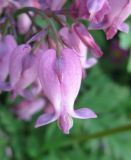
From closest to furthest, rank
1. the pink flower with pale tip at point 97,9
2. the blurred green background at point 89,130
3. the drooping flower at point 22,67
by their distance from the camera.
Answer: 1. the pink flower with pale tip at point 97,9
2. the drooping flower at point 22,67
3. the blurred green background at point 89,130

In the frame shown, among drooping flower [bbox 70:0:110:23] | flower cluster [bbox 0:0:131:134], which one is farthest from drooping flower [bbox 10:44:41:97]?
drooping flower [bbox 70:0:110:23]

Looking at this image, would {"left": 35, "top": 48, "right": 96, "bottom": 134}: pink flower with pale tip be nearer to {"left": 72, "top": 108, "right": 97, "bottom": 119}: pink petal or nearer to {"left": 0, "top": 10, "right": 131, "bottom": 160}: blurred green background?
{"left": 72, "top": 108, "right": 97, "bottom": 119}: pink petal

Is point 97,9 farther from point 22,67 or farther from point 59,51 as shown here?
point 22,67

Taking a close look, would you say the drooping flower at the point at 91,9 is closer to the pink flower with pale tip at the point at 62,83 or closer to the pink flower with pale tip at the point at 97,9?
the pink flower with pale tip at the point at 97,9

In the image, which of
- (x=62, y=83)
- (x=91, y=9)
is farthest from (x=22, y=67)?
(x=91, y=9)

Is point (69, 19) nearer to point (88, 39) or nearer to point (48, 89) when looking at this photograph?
point (88, 39)

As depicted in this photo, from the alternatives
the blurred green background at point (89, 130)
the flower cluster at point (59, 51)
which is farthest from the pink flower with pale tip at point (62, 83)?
the blurred green background at point (89, 130)

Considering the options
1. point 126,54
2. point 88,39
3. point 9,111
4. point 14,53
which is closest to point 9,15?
point 14,53
